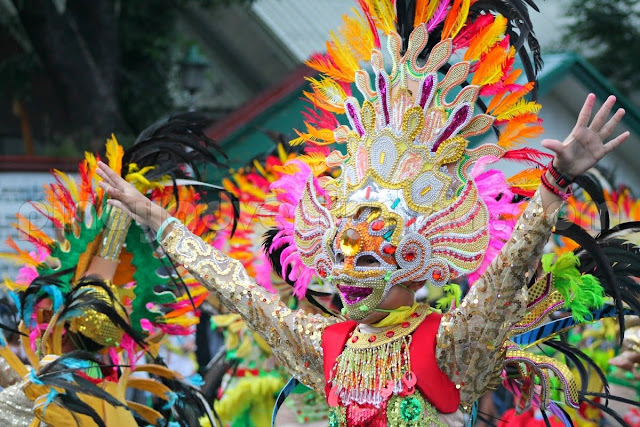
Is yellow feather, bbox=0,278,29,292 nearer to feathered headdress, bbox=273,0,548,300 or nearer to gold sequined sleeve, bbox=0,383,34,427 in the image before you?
gold sequined sleeve, bbox=0,383,34,427

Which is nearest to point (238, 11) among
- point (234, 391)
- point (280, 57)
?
point (280, 57)

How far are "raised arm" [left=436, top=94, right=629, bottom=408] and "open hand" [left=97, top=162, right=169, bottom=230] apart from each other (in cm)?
117

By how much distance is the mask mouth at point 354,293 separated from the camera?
11.2 ft

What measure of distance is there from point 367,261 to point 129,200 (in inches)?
38.4

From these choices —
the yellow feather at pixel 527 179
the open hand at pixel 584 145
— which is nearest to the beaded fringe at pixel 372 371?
the yellow feather at pixel 527 179

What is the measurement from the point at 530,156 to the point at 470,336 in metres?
0.67

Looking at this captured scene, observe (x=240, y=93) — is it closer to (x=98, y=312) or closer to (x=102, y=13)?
(x=102, y=13)

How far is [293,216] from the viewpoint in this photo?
3908mm

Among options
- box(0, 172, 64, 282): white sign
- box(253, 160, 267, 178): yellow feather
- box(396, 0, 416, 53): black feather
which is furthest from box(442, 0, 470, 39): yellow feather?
box(0, 172, 64, 282): white sign

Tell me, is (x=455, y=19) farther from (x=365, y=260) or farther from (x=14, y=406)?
(x=14, y=406)

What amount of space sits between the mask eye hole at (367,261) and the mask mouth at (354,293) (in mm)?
75

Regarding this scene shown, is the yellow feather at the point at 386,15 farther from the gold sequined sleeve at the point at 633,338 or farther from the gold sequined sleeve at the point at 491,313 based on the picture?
the gold sequined sleeve at the point at 633,338

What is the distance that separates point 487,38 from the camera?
3.52 metres

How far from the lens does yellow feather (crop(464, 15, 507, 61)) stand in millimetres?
3520
